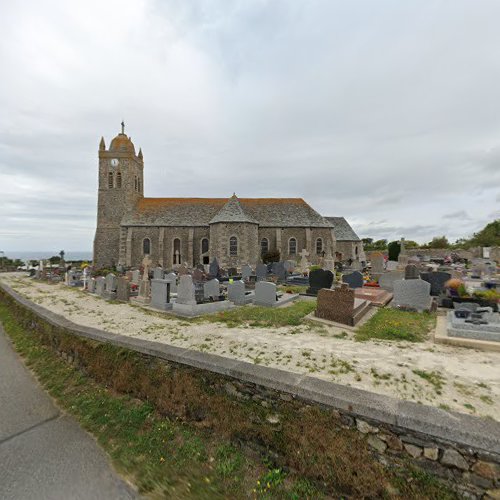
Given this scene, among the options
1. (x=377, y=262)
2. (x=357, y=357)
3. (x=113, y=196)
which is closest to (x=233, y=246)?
(x=377, y=262)

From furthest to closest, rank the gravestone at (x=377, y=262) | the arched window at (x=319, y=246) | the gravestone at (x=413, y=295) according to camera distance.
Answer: the arched window at (x=319, y=246), the gravestone at (x=377, y=262), the gravestone at (x=413, y=295)

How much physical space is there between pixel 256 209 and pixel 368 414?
29.1m

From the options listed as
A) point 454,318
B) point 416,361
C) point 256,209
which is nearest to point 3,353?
point 416,361

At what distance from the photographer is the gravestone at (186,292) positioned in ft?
28.5

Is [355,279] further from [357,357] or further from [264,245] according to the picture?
[264,245]

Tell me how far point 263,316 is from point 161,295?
383 centimetres

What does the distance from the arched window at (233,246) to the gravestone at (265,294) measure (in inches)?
661

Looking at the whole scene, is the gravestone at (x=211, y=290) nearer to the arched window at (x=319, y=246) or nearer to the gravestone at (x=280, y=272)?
the gravestone at (x=280, y=272)

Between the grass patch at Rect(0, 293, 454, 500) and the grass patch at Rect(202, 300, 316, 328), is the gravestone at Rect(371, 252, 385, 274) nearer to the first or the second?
the grass patch at Rect(202, 300, 316, 328)

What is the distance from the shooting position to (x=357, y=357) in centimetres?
482

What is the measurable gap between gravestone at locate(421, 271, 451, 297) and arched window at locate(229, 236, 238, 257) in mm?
18079

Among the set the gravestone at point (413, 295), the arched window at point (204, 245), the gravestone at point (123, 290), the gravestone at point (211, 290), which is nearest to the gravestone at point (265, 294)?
the gravestone at point (211, 290)

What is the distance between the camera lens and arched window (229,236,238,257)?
27.0m

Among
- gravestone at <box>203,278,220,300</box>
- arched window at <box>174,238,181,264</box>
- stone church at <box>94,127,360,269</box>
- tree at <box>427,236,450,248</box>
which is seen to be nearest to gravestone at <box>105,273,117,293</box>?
gravestone at <box>203,278,220,300</box>
